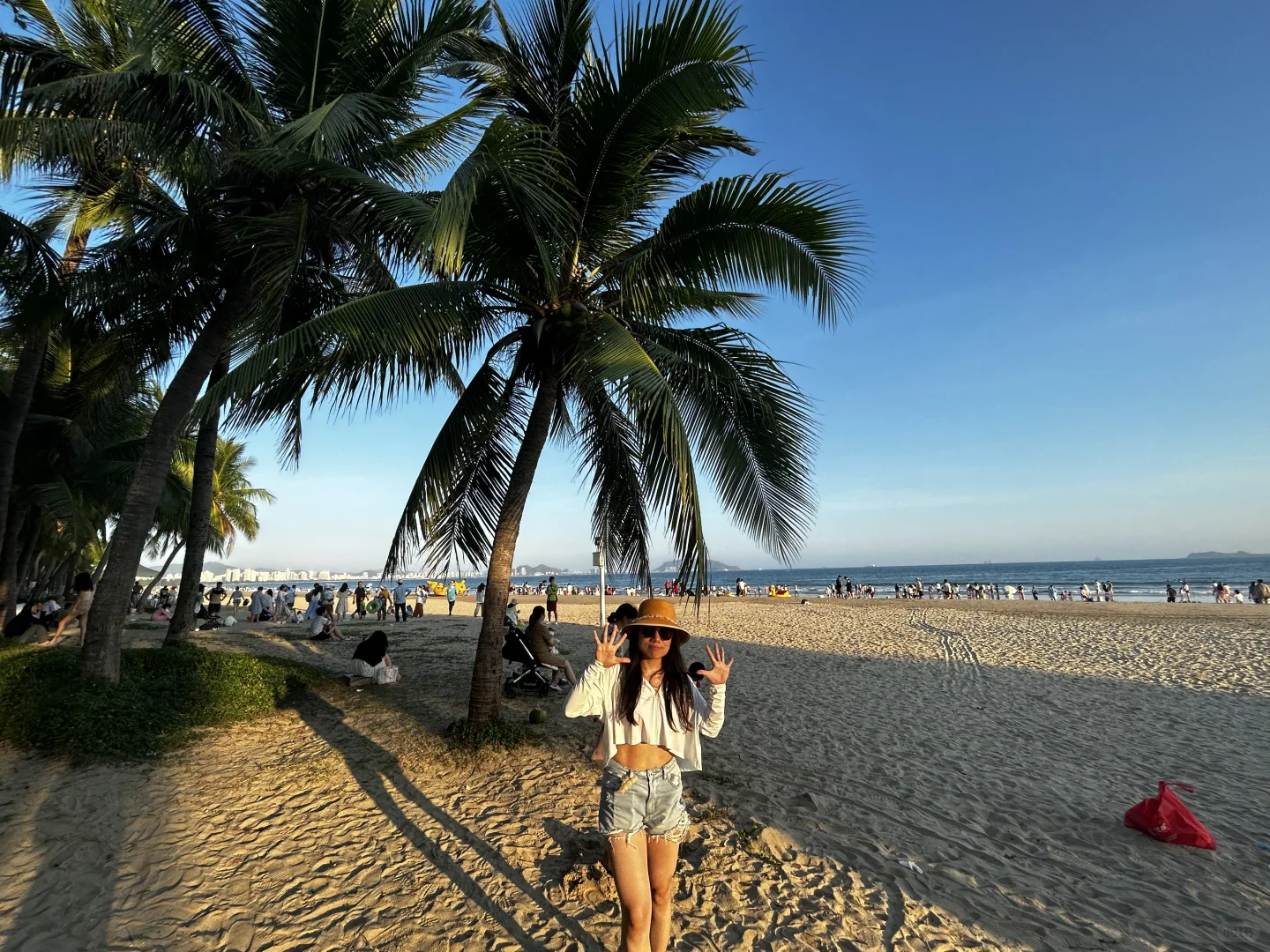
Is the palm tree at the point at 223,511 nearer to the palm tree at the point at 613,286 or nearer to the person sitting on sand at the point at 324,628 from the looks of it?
the person sitting on sand at the point at 324,628

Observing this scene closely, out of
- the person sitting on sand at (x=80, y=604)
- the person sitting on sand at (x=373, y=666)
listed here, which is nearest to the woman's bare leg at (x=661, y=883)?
the person sitting on sand at (x=373, y=666)

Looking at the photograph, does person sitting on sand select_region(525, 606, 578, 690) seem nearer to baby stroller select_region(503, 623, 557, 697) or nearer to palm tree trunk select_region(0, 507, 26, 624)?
baby stroller select_region(503, 623, 557, 697)

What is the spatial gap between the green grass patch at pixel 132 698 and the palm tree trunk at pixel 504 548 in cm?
294

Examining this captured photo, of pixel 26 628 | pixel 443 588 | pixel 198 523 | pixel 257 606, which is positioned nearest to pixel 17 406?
pixel 198 523

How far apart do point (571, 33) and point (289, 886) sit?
23.2ft

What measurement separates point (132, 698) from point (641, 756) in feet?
21.4

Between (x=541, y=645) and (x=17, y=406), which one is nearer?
(x=541, y=645)

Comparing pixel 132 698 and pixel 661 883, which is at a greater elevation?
pixel 132 698

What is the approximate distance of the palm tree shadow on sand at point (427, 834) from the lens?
10.9 feet

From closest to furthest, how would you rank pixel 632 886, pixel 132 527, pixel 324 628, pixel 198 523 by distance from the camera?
pixel 632 886
pixel 132 527
pixel 198 523
pixel 324 628

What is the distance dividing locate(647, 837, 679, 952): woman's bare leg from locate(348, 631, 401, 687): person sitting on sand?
23.6ft

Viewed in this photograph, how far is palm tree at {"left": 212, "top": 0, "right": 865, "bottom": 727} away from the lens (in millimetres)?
4754

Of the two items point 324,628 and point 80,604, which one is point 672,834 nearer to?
point 80,604

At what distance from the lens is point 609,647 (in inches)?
104
